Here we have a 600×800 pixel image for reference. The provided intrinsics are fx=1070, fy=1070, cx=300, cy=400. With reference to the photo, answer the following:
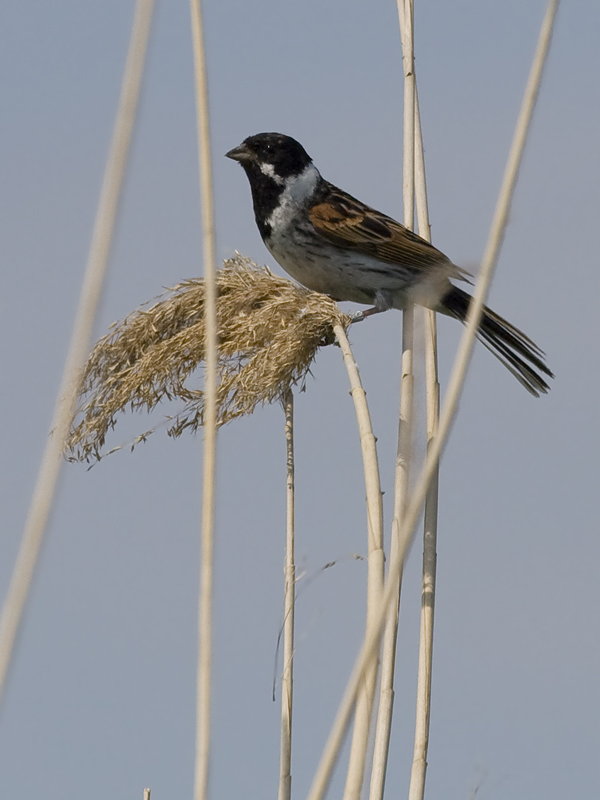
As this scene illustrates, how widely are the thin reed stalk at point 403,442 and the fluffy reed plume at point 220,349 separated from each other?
29 cm

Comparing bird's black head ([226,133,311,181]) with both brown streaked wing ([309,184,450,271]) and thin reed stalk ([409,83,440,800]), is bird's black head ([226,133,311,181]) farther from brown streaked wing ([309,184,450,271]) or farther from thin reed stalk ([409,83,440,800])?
thin reed stalk ([409,83,440,800])

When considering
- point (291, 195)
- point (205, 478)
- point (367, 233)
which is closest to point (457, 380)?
point (205, 478)

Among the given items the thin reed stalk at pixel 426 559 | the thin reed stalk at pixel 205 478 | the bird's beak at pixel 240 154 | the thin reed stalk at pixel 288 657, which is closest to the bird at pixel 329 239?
the bird's beak at pixel 240 154

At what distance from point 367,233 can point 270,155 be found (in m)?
0.69

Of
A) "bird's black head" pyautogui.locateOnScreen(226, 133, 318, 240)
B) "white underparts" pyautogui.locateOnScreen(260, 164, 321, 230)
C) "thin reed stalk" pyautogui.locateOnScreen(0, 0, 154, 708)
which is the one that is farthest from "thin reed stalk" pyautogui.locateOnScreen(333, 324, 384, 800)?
"bird's black head" pyautogui.locateOnScreen(226, 133, 318, 240)

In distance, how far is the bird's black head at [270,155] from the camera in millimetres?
5125

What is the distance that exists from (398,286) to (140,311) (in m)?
2.03

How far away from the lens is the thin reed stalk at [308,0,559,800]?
1.41 meters

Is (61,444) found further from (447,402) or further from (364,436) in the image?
(364,436)

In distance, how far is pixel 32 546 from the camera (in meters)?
1.31

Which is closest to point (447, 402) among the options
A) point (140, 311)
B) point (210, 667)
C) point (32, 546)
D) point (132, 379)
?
point (210, 667)

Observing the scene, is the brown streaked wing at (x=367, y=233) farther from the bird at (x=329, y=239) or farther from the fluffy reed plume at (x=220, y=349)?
the fluffy reed plume at (x=220, y=349)

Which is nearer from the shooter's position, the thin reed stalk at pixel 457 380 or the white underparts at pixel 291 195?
the thin reed stalk at pixel 457 380

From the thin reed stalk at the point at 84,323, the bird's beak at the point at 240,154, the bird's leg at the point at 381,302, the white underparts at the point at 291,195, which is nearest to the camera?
the thin reed stalk at the point at 84,323
